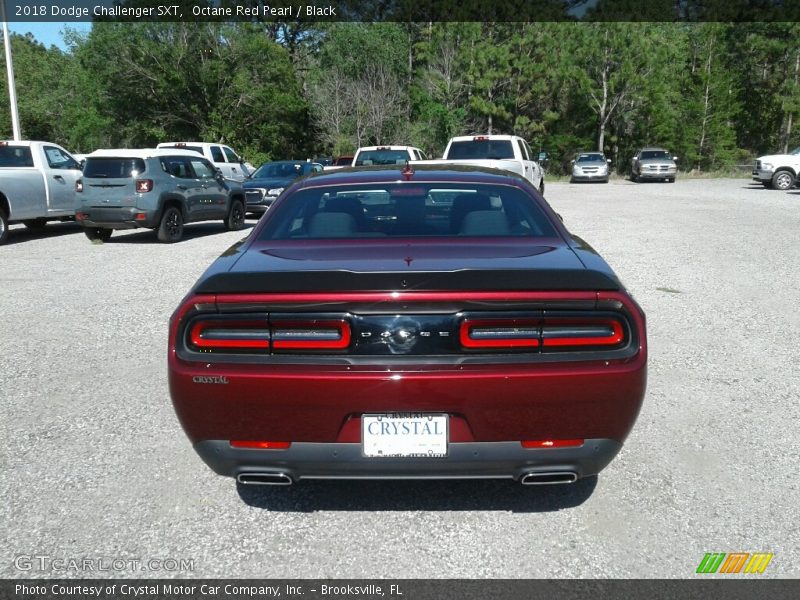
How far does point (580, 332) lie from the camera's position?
296cm

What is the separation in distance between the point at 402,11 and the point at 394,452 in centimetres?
5884

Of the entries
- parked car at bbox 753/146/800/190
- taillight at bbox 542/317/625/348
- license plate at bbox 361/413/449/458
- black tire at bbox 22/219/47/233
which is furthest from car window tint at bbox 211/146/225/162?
parked car at bbox 753/146/800/190

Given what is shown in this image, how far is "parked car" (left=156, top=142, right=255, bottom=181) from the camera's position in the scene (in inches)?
840

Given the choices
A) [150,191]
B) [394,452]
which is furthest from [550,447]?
[150,191]

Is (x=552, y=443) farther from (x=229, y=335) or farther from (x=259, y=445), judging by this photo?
(x=229, y=335)

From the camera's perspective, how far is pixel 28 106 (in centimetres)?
5678

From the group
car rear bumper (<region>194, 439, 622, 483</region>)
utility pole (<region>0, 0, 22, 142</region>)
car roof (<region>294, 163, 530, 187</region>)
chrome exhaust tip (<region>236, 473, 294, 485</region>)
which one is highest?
utility pole (<region>0, 0, 22, 142</region>)

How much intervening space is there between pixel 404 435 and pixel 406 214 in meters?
1.59

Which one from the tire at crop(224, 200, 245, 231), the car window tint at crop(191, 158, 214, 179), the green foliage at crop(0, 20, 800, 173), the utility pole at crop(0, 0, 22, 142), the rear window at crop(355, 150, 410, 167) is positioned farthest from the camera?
the green foliage at crop(0, 20, 800, 173)

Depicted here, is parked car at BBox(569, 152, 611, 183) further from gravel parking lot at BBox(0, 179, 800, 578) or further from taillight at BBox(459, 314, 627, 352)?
taillight at BBox(459, 314, 627, 352)

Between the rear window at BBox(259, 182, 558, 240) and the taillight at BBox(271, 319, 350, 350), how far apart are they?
39.7 inches

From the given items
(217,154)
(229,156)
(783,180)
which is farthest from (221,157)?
(783,180)

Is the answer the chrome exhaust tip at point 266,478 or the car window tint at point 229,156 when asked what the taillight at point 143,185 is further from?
the chrome exhaust tip at point 266,478

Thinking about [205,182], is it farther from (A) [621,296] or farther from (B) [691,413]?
(A) [621,296]
